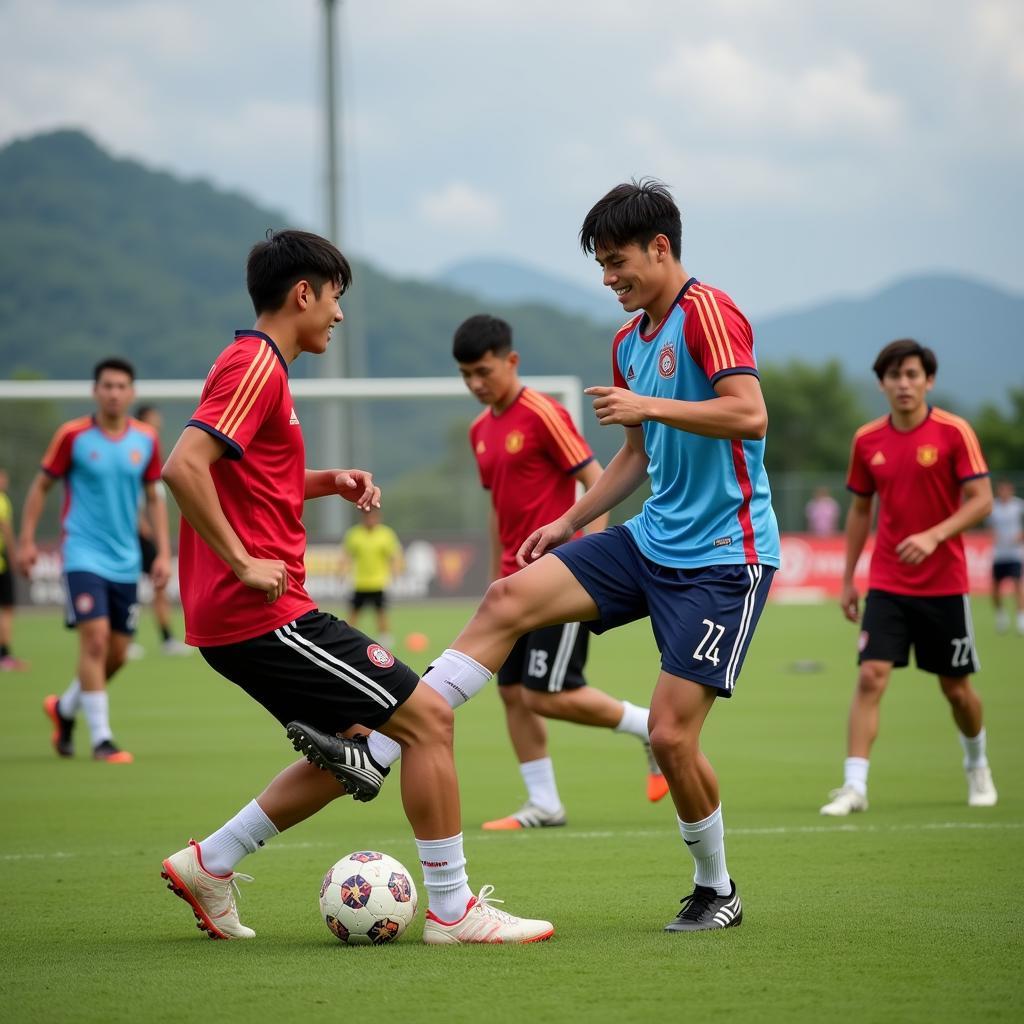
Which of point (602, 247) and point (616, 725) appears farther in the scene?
point (616, 725)

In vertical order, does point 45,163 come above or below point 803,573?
above

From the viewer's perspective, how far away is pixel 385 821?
26.5 feet

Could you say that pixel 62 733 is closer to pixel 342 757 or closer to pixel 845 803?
pixel 845 803

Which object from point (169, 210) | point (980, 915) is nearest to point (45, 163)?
point (169, 210)

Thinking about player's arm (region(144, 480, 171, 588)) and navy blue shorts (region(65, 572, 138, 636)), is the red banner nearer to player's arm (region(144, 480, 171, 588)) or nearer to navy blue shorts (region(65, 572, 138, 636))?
player's arm (region(144, 480, 171, 588))

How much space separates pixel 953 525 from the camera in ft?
26.0

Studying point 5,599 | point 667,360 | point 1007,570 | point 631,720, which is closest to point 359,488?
point 667,360

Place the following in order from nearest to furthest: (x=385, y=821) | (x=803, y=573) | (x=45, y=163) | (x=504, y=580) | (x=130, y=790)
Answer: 1. (x=504, y=580)
2. (x=385, y=821)
3. (x=130, y=790)
4. (x=803, y=573)
5. (x=45, y=163)

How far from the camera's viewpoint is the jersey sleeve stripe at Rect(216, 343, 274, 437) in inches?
185

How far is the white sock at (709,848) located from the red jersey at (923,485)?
3.42 m

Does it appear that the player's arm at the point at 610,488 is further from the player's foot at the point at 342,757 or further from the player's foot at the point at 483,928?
the player's foot at the point at 483,928

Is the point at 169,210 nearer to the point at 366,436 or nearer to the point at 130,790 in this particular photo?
the point at 366,436

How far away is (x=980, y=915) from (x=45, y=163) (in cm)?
10198

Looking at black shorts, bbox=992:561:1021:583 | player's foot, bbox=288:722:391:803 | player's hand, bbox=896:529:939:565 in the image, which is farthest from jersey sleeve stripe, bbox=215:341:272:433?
black shorts, bbox=992:561:1021:583
